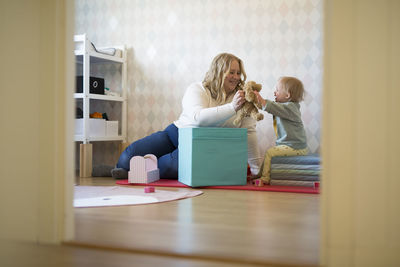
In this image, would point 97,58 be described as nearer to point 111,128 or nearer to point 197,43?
point 111,128

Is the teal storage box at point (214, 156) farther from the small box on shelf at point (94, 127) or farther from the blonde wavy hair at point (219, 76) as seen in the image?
the small box on shelf at point (94, 127)

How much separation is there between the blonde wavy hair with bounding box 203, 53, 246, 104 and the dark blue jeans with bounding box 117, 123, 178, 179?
0.44 metres

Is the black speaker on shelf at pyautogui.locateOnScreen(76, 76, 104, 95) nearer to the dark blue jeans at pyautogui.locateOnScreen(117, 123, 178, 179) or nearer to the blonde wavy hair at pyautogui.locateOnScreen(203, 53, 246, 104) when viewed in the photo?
the dark blue jeans at pyautogui.locateOnScreen(117, 123, 178, 179)

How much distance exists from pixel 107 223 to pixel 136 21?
275 centimetres

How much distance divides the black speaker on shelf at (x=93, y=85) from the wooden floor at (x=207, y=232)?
1.71 m

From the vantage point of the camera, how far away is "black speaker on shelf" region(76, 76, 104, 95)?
11.4 feet

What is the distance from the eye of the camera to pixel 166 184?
110 inches

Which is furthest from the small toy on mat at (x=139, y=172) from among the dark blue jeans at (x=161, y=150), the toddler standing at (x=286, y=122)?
the toddler standing at (x=286, y=122)
